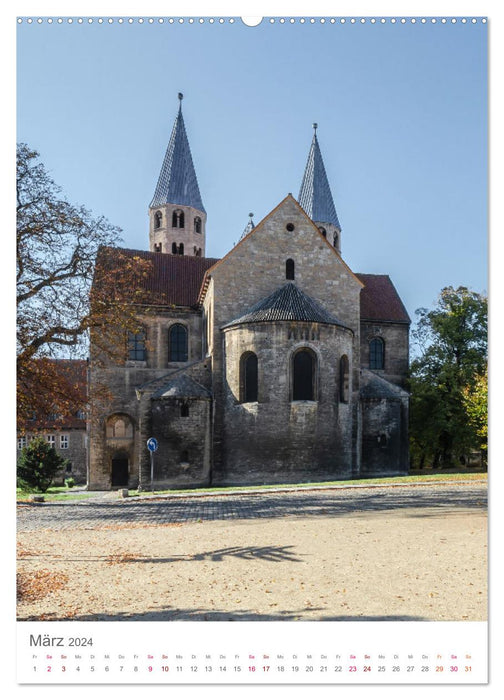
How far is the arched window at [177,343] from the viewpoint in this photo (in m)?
34.2

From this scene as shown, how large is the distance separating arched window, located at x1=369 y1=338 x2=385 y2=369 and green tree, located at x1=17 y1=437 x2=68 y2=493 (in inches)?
773

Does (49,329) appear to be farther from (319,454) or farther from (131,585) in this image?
(319,454)

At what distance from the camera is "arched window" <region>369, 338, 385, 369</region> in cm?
3738

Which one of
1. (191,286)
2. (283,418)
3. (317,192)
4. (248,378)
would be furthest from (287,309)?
(317,192)

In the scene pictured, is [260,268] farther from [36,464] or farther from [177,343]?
[36,464]

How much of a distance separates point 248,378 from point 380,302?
48.2 ft

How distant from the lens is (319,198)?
166ft

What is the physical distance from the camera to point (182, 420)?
28.3 meters

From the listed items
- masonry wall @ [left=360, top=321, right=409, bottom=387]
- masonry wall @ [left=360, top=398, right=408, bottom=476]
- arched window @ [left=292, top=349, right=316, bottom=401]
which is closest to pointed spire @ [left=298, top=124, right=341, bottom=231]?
masonry wall @ [left=360, top=321, right=409, bottom=387]

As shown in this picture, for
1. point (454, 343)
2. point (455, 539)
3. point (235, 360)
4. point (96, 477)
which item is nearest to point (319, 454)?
point (235, 360)

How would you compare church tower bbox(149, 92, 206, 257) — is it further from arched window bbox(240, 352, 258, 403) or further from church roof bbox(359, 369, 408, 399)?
arched window bbox(240, 352, 258, 403)

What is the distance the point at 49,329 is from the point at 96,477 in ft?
76.8

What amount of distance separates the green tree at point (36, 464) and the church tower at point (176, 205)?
24.4 meters

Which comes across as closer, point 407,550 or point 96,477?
point 407,550
